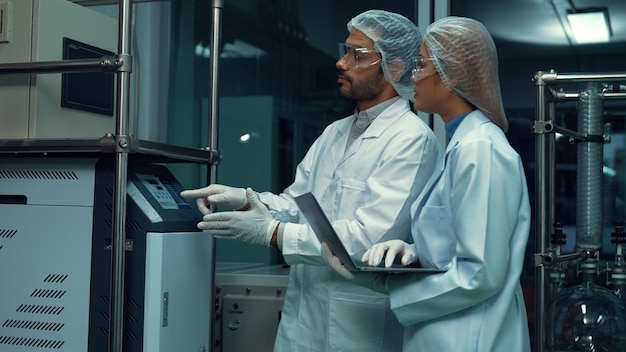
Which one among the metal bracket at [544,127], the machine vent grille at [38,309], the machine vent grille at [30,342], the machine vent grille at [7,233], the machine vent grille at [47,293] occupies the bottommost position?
the machine vent grille at [30,342]

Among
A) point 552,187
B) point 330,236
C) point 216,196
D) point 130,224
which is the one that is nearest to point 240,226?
point 216,196

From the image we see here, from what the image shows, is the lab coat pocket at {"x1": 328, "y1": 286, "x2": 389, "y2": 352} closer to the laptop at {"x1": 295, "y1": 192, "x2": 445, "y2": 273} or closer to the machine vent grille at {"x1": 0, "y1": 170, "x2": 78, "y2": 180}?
the laptop at {"x1": 295, "y1": 192, "x2": 445, "y2": 273}

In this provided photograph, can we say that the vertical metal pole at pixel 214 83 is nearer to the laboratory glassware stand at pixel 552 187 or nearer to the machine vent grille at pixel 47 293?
the machine vent grille at pixel 47 293

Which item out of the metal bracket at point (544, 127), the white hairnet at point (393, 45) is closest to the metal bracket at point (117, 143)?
the white hairnet at point (393, 45)

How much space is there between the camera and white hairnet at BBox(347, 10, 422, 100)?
6.84ft

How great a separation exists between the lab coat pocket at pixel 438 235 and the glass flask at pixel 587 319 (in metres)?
0.67

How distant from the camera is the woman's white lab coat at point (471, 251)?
1.55m

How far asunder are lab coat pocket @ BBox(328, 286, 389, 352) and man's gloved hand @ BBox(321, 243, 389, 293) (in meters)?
0.18

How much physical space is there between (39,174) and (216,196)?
0.44 meters

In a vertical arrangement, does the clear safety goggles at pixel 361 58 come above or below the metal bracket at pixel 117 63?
above

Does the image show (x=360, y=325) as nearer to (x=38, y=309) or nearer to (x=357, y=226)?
(x=357, y=226)

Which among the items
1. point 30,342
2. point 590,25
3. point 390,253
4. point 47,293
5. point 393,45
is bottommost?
point 30,342

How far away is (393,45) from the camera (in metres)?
2.09

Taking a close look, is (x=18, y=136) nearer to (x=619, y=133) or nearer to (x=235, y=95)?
(x=235, y=95)
